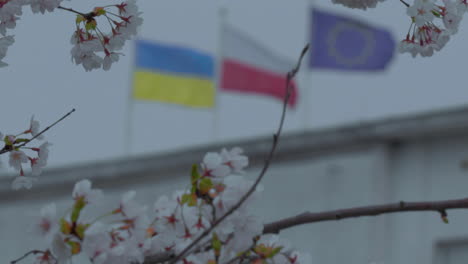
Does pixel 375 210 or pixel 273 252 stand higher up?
pixel 375 210

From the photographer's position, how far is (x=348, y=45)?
1586 centimetres

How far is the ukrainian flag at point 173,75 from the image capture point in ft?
55.4

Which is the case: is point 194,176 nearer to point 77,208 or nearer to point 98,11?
point 77,208

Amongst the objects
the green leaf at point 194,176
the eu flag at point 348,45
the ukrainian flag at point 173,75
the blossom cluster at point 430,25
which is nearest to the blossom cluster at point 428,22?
the blossom cluster at point 430,25

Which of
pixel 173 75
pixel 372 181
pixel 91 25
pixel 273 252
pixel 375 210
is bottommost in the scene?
pixel 372 181

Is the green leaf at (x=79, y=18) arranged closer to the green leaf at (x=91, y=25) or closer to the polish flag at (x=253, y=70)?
the green leaf at (x=91, y=25)

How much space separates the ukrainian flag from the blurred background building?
278 centimetres

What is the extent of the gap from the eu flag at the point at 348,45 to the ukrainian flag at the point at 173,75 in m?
1.93

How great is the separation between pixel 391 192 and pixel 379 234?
505 mm

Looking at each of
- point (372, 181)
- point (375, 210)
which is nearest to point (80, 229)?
point (375, 210)

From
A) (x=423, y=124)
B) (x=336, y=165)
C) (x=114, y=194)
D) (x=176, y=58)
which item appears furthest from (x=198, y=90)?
(x=423, y=124)

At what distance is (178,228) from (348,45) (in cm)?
1355

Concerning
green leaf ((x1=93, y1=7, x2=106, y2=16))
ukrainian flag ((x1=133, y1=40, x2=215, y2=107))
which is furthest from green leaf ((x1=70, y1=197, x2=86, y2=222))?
ukrainian flag ((x1=133, y1=40, x2=215, y2=107))

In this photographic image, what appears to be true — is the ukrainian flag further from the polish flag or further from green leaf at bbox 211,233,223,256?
green leaf at bbox 211,233,223,256
